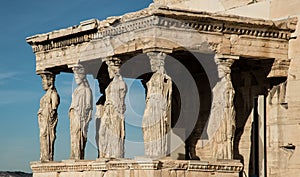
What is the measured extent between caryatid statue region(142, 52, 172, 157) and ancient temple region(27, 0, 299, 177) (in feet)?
0.06

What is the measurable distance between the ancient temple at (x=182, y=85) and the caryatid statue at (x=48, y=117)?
0.09 feet

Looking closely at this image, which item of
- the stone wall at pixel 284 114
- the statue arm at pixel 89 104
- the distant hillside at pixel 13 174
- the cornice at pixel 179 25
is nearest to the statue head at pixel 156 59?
the cornice at pixel 179 25

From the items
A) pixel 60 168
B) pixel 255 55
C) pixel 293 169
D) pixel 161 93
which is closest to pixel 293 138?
pixel 293 169

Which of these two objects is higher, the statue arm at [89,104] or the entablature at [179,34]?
the entablature at [179,34]

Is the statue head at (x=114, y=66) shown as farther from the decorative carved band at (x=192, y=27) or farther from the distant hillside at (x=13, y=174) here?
the distant hillside at (x=13, y=174)

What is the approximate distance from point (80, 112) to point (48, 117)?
3.67ft

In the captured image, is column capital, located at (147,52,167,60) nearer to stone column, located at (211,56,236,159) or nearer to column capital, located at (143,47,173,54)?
column capital, located at (143,47,173,54)

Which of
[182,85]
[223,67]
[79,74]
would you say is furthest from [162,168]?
[182,85]

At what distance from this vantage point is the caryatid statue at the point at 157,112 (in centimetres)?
1658

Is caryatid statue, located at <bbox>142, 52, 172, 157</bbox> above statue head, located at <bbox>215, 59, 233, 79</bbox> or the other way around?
the other way around

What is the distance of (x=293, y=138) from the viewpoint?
58.2ft

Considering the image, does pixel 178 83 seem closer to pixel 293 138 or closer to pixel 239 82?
pixel 239 82

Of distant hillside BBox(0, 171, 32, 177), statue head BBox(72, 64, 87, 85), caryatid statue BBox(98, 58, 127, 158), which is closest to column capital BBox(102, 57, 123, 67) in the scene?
caryatid statue BBox(98, 58, 127, 158)

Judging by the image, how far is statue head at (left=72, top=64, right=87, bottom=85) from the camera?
19.1 metres
